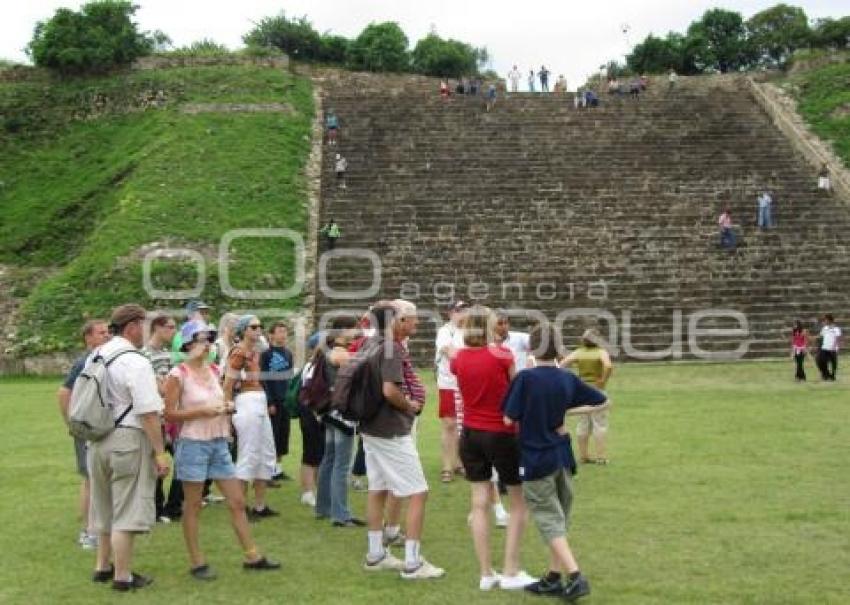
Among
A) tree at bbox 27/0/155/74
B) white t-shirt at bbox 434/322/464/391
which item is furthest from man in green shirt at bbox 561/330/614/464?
tree at bbox 27/0/155/74

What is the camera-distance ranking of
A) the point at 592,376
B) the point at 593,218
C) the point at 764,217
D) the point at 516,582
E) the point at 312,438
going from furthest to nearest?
the point at 593,218, the point at 764,217, the point at 592,376, the point at 312,438, the point at 516,582

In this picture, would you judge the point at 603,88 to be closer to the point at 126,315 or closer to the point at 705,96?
the point at 705,96

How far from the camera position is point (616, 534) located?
759cm

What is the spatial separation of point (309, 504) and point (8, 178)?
24.6 meters

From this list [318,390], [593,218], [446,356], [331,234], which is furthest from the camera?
[593,218]

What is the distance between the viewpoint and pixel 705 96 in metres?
34.5

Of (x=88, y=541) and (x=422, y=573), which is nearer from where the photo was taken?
(x=422, y=573)

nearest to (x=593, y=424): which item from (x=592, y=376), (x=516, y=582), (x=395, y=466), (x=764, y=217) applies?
(x=592, y=376)

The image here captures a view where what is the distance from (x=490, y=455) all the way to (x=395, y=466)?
0.71m

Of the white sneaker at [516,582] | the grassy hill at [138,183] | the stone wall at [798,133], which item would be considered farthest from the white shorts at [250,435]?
the stone wall at [798,133]

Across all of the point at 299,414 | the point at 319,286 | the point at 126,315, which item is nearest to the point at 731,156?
the point at 319,286

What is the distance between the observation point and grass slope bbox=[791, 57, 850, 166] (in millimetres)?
30078

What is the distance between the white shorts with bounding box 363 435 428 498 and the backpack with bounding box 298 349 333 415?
3.88ft

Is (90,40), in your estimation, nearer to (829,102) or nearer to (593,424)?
(829,102)
